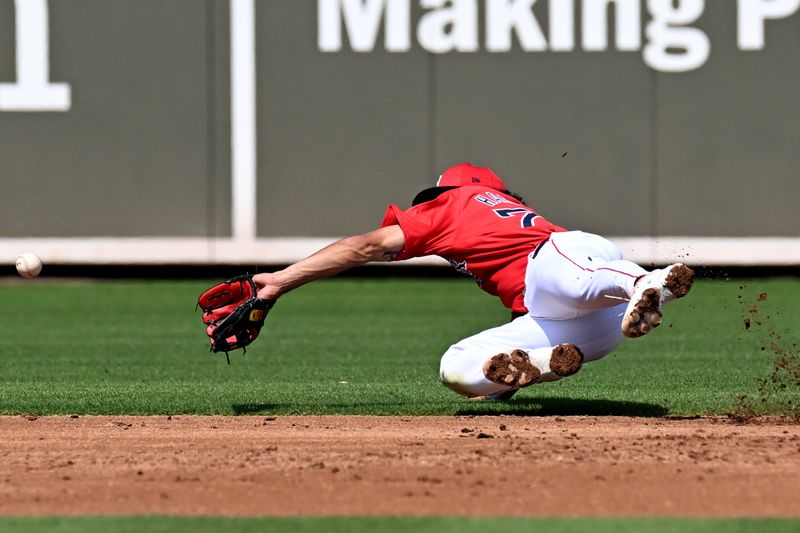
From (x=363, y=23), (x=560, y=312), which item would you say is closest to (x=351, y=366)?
(x=560, y=312)

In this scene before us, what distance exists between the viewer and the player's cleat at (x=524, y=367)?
6.65 metres

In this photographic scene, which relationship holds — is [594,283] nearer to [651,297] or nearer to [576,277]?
[576,277]

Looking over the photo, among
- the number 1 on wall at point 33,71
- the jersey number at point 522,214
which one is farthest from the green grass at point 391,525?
the number 1 on wall at point 33,71

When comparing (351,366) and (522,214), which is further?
(351,366)

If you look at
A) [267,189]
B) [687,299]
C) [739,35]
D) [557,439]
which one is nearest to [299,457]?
[557,439]

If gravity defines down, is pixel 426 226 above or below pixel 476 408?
above

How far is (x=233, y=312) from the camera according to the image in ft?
23.3

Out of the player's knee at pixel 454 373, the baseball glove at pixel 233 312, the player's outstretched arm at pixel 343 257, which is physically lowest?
the player's knee at pixel 454 373

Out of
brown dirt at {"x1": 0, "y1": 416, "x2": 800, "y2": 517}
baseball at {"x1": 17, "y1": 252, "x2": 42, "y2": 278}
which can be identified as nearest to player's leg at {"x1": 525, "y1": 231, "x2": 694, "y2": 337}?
brown dirt at {"x1": 0, "y1": 416, "x2": 800, "y2": 517}

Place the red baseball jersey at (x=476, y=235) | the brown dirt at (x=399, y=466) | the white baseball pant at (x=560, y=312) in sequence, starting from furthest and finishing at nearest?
the red baseball jersey at (x=476, y=235) → the white baseball pant at (x=560, y=312) → the brown dirt at (x=399, y=466)

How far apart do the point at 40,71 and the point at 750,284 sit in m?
8.60

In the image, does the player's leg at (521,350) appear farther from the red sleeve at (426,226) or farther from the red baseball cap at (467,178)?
the red baseball cap at (467,178)

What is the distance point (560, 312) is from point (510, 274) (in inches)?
14.8

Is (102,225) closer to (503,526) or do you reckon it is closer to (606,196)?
(606,196)
